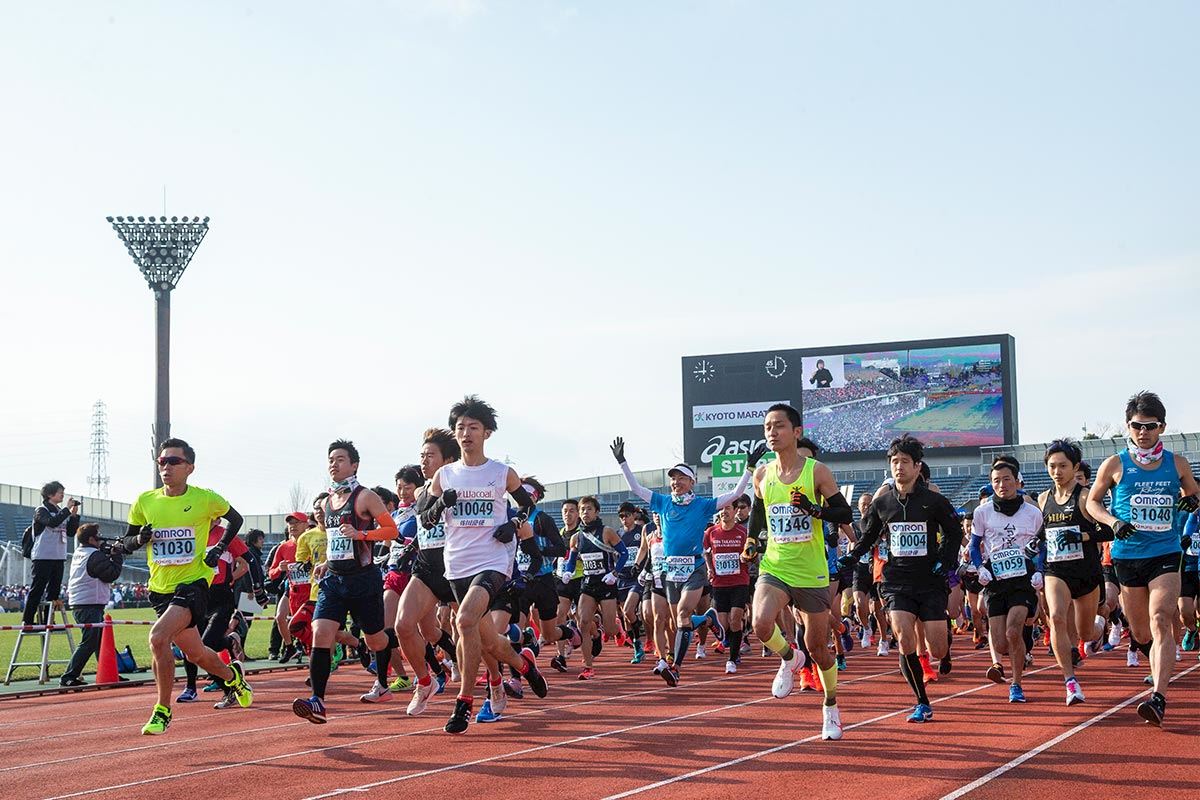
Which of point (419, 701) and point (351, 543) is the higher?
point (351, 543)

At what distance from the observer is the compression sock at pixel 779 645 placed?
1079cm

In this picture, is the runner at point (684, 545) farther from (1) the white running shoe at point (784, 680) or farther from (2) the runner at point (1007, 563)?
(1) the white running shoe at point (784, 680)

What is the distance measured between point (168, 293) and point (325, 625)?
97.2ft

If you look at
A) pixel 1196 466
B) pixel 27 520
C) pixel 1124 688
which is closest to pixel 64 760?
pixel 1124 688

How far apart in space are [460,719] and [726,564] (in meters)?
6.51

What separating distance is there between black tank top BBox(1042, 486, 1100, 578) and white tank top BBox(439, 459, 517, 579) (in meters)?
4.73

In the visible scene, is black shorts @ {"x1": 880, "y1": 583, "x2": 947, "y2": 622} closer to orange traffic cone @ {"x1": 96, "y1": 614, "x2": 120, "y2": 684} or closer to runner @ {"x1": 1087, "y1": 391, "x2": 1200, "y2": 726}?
runner @ {"x1": 1087, "y1": 391, "x2": 1200, "y2": 726}

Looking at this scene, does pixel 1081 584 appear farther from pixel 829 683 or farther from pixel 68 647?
pixel 68 647

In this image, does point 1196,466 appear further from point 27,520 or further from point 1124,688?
point 27,520

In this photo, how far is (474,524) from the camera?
10703 mm

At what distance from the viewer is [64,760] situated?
32.7 ft

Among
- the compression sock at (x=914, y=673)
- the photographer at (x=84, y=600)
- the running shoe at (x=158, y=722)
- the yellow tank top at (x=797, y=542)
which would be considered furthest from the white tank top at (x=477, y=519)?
the photographer at (x=84, y=600)

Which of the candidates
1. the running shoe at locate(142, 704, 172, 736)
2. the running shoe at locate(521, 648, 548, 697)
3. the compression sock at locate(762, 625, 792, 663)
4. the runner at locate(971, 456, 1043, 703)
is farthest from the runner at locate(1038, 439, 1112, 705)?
the running shoe at locate(142, 704, 172, 736)

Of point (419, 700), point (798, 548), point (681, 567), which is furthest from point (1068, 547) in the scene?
point (419, 700)
